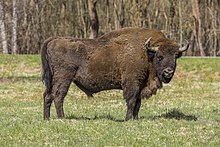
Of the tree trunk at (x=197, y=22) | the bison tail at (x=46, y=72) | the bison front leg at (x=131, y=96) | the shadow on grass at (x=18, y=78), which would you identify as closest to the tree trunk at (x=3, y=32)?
the shadow on grass at (x=18, y=78)

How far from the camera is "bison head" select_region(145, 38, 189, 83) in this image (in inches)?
574

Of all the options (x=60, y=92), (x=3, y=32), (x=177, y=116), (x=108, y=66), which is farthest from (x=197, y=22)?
(x=60, y=92)

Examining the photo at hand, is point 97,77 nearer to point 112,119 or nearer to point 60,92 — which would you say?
point 60,92

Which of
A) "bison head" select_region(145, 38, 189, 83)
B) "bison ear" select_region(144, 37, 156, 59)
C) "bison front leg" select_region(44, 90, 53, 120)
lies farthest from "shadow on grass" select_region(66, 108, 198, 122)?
"bison ear" select_region(144, 37, 156, 59)

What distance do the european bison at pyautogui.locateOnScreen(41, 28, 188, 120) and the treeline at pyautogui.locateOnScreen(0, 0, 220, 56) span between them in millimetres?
33944

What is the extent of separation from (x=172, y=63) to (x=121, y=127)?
8.06 ft

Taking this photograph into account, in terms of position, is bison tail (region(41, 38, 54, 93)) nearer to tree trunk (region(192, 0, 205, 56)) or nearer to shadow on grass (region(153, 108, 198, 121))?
shadow on grass (region(153, 108, 198, 121))

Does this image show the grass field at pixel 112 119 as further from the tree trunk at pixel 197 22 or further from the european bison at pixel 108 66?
the tree trunk at pixel 197 22

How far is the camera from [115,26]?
54281mm

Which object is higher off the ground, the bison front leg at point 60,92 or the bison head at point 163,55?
the bison head at point 163,55

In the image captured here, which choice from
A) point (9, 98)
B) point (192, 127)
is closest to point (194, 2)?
point (9, 98)

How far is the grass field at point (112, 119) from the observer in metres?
11.7

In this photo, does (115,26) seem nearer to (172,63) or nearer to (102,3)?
(102,3)

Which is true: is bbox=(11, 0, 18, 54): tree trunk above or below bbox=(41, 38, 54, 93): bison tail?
below
